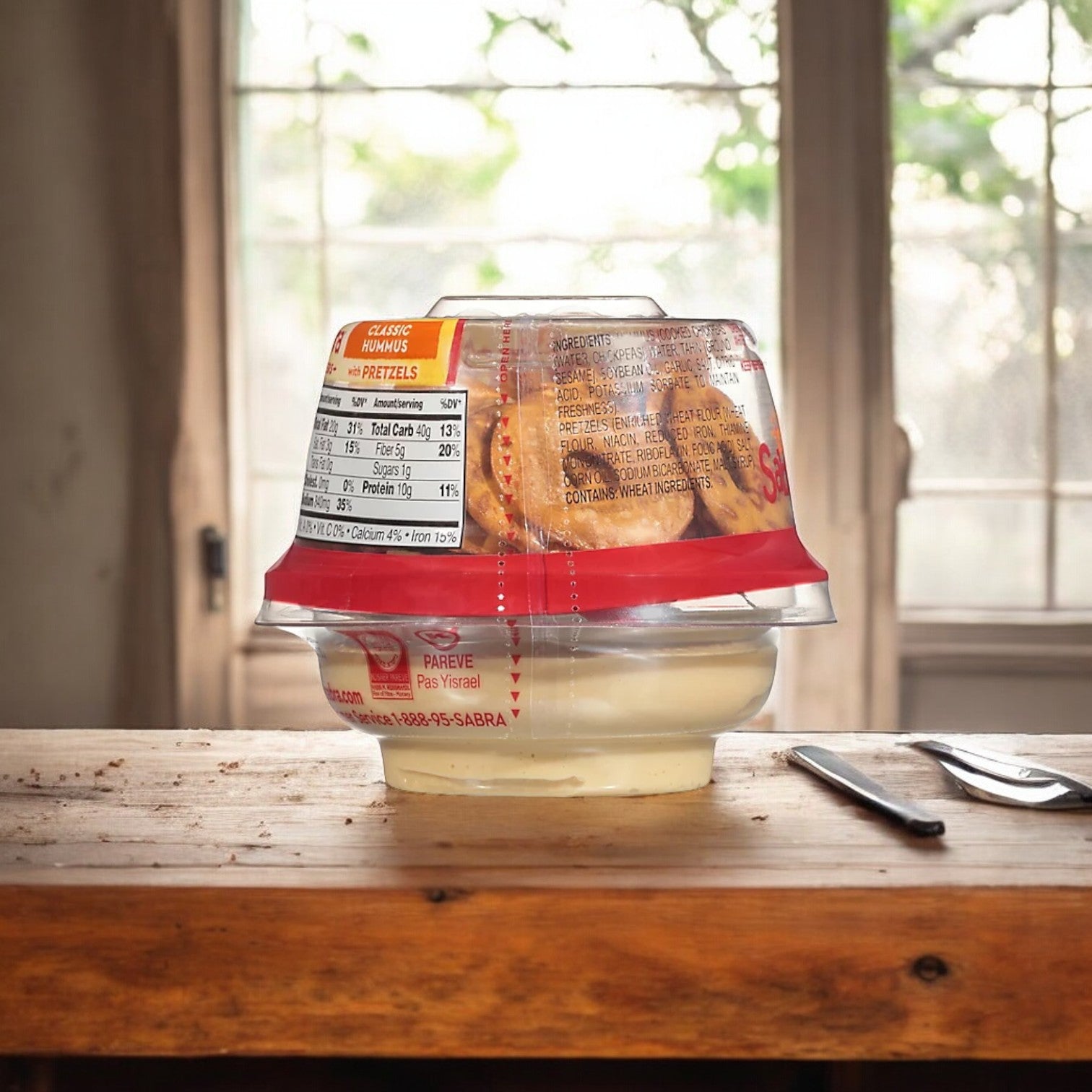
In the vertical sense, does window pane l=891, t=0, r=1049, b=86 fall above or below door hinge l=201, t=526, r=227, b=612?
above

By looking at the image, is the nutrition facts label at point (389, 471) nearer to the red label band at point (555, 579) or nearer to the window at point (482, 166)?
the red label band at point (555, 579)

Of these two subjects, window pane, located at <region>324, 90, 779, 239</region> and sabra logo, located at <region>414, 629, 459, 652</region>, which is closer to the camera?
sabra logo, located at <region>414, 629, 459, 652</region>

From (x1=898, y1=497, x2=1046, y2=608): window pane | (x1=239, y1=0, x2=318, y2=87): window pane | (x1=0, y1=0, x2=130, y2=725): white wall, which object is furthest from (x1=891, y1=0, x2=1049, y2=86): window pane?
(x1=0, y1=0, x2=130, y2=725): white wall

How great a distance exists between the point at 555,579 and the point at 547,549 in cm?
1

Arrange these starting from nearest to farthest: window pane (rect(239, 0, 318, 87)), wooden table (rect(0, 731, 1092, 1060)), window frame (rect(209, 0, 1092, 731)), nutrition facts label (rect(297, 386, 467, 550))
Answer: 1. wooden table (rect(0, 731, 1092, 1060))
2. nutrition facts label (rect(297, 386, 467, 550))
3. window frame (rect(209, 0, 1092, 731))
4. window pane (rect(239, 0, 318, 87))

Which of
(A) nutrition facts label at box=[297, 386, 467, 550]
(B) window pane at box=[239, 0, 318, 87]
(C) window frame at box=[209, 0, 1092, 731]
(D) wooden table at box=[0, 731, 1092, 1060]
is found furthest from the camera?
(B) window pane at box=[239, 0, 318, 87]

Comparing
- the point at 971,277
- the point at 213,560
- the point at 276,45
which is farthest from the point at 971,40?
the point at 213,560

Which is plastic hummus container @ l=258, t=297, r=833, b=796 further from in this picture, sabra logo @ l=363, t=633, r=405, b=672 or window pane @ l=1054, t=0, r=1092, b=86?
window pane @ l=1054, t=0, r=1092, b=86

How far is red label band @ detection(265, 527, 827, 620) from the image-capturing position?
0.56 meters

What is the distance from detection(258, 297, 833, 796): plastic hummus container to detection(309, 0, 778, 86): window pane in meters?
1.36

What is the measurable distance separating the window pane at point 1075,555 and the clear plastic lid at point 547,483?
140 centimetres

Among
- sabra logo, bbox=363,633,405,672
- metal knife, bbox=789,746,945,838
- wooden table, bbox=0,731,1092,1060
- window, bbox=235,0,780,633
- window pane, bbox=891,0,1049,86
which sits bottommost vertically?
wooden table, bbox=0,731,1092,1060

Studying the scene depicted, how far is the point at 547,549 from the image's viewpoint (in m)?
0.57

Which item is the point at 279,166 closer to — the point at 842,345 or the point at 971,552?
the point at 842,345
